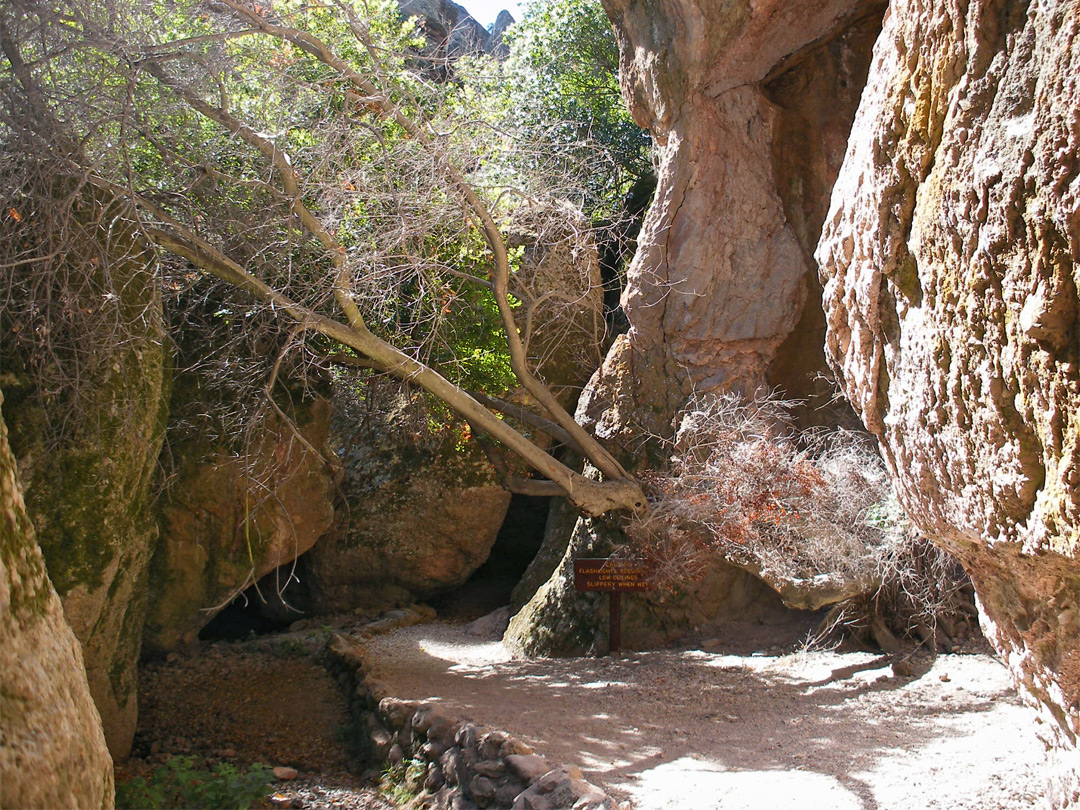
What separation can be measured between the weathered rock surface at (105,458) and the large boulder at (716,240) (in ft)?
14.2

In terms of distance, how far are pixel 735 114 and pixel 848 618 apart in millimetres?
5300

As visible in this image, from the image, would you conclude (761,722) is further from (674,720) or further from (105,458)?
(105,458)

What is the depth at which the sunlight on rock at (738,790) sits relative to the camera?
180 inches

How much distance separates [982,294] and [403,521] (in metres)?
9.54

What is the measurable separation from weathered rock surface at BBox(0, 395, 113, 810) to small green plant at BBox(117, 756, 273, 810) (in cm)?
383

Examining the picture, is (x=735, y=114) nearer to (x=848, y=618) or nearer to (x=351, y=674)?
(x=848, y=618)

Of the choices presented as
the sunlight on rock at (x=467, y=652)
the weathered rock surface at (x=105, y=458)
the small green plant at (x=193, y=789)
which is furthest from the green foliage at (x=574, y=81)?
the small green plant at (x=193, y=789)

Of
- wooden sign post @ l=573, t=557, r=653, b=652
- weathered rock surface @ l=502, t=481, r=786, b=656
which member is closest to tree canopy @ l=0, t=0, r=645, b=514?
wooden sign post @ l=573, t=557, r=653, b=652

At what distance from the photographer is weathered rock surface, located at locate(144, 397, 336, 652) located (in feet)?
28.1

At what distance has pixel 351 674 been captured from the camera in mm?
8070

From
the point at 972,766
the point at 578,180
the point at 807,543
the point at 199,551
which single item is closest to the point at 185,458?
the point at 199,551

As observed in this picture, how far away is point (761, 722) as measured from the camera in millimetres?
6480

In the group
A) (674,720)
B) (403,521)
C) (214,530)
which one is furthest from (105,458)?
(403,521)

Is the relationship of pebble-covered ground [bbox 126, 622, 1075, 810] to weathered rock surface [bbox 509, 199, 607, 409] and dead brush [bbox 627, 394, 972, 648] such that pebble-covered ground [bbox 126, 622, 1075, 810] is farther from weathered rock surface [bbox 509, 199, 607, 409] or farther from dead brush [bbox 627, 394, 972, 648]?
weathered rock surface [bbox 509, 199, 607, 409]
